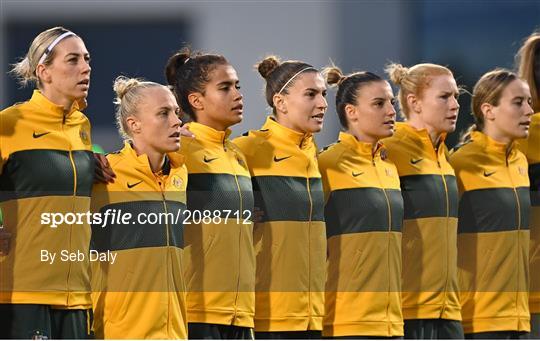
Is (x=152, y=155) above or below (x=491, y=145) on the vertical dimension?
below

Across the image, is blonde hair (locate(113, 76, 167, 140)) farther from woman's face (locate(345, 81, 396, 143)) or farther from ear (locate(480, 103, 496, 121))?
ear (locate(480, 103, 496, 121))

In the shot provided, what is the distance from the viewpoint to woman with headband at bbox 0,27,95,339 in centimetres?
753

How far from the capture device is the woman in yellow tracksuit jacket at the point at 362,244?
8.55 metres

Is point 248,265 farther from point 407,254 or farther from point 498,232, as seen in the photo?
point 498,232

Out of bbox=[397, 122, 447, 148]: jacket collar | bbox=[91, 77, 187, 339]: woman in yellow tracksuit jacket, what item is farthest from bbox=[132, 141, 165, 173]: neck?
bbox=[397, 122, 447, 148]: jacket collar

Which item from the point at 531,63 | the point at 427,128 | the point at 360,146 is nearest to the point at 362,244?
the point at 360,146

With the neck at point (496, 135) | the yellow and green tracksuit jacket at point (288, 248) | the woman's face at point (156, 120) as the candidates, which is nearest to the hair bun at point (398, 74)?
the neck at point (496, 135)

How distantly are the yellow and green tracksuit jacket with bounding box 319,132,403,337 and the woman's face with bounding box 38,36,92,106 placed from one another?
66.8 inches

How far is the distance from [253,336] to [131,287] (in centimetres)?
84

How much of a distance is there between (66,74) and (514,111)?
2.99m

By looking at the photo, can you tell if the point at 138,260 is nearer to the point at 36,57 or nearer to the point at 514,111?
the point at 36,57

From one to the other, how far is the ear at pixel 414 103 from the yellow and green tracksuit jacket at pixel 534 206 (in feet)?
2.75

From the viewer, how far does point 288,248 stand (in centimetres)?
835

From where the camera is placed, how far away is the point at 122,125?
805 centimetres
